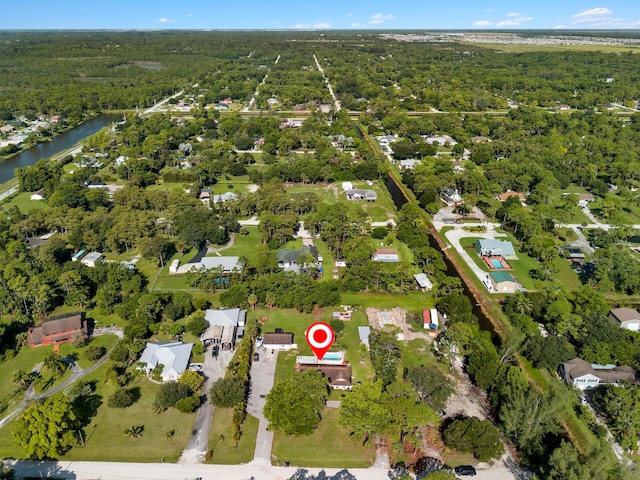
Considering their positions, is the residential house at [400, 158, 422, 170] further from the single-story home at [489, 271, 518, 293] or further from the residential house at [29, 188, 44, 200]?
the residential house at [29, 188, 44, 200]

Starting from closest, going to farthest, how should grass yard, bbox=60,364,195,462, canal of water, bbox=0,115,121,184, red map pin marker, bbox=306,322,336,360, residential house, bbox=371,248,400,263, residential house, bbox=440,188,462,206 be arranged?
grass yard, bbox=60,364,195,462
red map pin marker, bbox=306,322,336,360
residential house, bbox=371,248,400,263
residential house, bbox=440,188,462,206
canal of water, bbox=0,115,121,184

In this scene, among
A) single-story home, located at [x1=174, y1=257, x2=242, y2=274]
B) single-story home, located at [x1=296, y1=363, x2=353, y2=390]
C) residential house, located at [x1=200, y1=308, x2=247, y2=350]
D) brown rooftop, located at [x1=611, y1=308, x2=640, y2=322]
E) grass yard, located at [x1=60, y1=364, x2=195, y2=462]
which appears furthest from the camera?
single-story home, located at [x1=174, y1=257, x2=242, y2=274]

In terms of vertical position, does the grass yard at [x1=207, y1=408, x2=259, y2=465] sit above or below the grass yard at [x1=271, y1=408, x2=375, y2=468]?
above

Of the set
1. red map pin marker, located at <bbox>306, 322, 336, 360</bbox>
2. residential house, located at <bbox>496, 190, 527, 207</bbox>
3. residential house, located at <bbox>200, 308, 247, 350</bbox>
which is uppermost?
red map pin marker, located at <bbox>306, 322, 336, 360</bbox>

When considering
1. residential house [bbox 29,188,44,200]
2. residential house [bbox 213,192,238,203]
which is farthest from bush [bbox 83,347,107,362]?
residential house [bbox 29,188,44,200]

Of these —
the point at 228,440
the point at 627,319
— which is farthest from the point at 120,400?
the point at 627,319

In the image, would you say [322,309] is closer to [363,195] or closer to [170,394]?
[170,394]

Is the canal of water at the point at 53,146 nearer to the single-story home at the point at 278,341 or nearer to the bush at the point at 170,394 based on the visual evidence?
the bush at the point at 170,394
